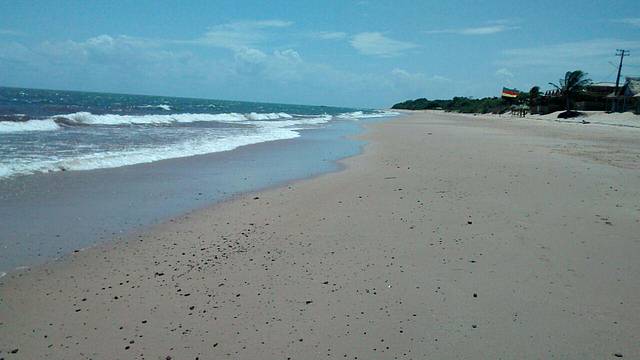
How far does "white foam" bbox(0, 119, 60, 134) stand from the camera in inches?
763

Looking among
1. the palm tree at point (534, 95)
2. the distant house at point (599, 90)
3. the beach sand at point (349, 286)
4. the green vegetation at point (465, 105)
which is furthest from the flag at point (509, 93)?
the beach sand at point (349, 286)

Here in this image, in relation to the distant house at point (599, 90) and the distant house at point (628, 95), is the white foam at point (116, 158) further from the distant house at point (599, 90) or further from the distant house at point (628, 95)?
the distant house at point (599, 90)

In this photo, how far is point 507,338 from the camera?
3.52m

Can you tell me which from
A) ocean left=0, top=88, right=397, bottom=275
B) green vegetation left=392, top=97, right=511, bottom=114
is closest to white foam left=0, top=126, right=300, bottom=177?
ocean left=0, top=88, right=397, bottom=275

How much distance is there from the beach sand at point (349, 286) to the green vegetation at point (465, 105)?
80216mm

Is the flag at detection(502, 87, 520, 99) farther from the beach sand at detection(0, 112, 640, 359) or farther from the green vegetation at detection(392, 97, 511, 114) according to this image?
the beach sand at detection(0, 112, 640, 359)

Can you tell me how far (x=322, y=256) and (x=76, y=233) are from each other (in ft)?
11.0

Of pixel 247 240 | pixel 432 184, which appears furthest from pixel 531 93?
pixel 247 240

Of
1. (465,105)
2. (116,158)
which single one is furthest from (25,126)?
(465,105)

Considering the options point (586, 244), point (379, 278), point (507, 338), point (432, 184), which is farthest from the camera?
point (432, 184)

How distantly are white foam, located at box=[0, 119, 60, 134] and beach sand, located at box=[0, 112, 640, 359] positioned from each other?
16830 mm

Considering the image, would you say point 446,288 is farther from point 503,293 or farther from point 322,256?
point 322,256

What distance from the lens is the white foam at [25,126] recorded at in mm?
19372

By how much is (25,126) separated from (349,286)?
72.3ft
